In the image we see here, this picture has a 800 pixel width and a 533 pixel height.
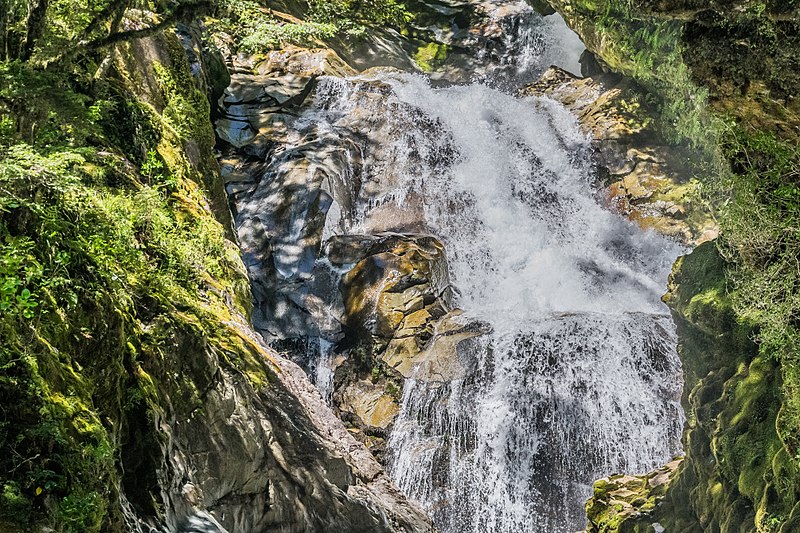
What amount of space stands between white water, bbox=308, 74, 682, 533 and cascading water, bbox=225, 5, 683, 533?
33 millimetres

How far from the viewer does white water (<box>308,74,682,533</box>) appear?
1056 centimetres

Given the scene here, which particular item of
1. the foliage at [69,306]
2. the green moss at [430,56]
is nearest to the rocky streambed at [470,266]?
the green moss at [430,56]

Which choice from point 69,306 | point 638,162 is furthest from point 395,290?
point 69,306

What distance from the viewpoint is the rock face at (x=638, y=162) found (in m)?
15.0

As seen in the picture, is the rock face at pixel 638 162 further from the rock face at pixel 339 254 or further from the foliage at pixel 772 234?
the foliage at pixel 772 234

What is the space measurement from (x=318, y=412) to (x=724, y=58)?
487cm

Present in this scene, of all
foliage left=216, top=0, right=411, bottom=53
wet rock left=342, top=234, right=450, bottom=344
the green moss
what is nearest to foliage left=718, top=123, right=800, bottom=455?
foliage left=216, top=0, right=411, bottom=53

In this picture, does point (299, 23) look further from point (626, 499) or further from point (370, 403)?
point (626, 499)

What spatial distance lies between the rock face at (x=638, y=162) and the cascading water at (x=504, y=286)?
43cm

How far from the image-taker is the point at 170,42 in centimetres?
932

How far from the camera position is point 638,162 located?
54.3 feet

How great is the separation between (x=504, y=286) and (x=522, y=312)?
1194 millimetres

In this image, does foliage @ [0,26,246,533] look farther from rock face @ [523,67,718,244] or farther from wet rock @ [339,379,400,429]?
rock face @ [523,67,718,244]

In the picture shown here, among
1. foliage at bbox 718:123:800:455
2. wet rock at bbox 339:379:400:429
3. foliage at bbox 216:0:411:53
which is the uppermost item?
foliage at bbox 216:0:411:53
